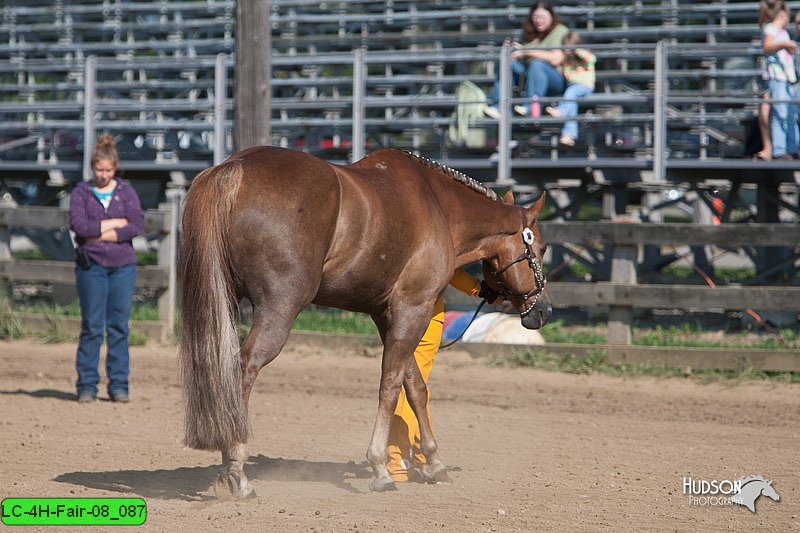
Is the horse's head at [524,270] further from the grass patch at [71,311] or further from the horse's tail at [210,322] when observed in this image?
the grass patch at [71,311]

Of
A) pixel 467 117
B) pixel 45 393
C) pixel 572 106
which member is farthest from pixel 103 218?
pixel 572 106

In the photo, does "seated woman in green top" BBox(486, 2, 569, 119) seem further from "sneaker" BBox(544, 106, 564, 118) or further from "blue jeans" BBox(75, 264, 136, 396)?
"blue jeans" BBox(75, 264, 136, 396)

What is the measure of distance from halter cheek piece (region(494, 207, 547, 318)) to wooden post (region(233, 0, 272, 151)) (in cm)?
561

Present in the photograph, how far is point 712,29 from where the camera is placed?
16.3 metres

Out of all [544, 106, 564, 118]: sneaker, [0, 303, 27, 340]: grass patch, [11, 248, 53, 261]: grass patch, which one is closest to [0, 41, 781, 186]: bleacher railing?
[544, 106, 564, 118]: sneaker

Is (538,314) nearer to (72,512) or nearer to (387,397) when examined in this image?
(387,397)

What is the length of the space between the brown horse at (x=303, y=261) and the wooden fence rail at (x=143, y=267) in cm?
608

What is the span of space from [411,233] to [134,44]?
531 inches

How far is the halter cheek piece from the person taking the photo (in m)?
6.90

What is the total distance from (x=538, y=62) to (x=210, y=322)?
26.8 feet

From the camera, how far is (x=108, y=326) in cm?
929

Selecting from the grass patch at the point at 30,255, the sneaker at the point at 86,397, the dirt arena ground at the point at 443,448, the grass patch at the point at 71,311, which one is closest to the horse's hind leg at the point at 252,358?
the dirt arena ground at the point at 443,448

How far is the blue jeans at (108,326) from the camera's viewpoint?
360 inches

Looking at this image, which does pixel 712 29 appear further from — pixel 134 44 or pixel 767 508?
pixel 767 508
